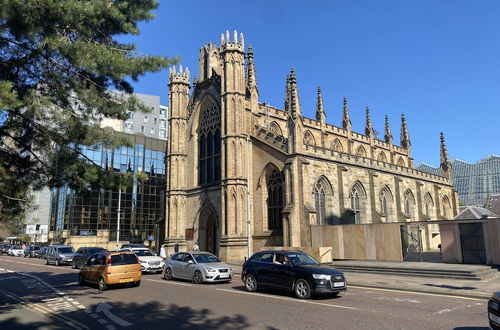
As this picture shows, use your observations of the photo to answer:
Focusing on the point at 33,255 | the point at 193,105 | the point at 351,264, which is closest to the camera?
the point at 351,264

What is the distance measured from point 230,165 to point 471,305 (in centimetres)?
2207

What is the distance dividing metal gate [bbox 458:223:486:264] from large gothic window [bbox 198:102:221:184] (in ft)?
66.3

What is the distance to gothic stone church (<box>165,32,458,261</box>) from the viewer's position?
2919 centimetres

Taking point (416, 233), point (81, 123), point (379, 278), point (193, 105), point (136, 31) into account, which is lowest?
point (379, 278)

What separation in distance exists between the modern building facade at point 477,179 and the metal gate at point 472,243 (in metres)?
121

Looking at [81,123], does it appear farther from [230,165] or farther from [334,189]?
[334,189]

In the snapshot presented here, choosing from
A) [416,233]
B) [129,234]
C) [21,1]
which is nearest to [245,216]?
[416,233]

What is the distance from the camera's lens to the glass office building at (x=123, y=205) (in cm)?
5769

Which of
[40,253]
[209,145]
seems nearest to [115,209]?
[40,253]

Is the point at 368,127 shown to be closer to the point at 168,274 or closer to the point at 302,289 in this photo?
the point at 168,274

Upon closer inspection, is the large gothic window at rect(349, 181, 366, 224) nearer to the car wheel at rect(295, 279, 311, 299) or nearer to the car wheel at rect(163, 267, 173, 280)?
the car wheel at rect(163, 267, 173, 280)

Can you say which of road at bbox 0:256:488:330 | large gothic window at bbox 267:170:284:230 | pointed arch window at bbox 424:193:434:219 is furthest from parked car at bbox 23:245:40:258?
pointed arch window at bbox 424:193:434:219

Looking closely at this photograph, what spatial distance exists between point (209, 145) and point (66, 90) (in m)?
26.1

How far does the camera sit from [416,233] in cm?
2455
